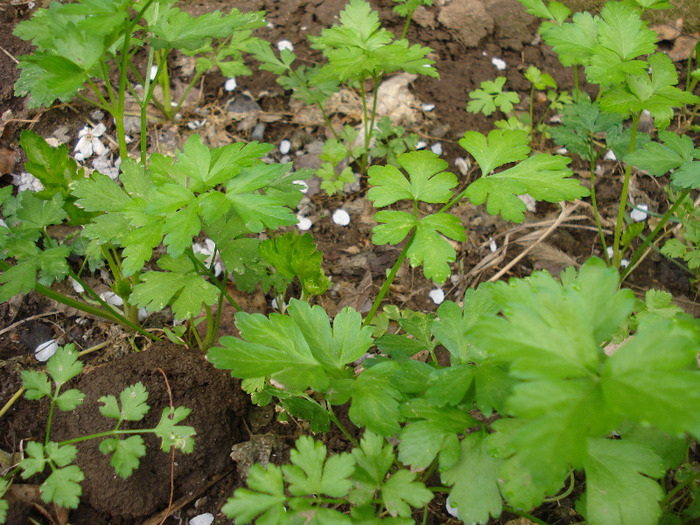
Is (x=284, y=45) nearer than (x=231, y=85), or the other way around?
(x=231, y=85)

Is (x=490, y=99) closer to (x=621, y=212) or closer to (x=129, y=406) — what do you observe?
(x=621, y=212)

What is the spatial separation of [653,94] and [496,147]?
0.69 meters

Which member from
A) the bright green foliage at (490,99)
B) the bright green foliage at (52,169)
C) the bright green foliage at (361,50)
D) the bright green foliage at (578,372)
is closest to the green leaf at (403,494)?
the bright green foliage at (578,372)

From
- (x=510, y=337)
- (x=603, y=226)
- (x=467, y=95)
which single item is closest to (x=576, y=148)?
(x=603, y=226)

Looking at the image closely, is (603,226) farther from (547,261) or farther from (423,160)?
(423,160)

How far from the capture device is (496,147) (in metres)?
1.54

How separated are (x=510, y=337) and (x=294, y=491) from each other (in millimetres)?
621

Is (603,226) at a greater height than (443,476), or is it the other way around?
(443,476)

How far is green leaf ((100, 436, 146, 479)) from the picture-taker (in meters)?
1.35

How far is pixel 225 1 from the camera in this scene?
282cm

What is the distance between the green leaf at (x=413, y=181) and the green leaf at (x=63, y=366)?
1.07 m

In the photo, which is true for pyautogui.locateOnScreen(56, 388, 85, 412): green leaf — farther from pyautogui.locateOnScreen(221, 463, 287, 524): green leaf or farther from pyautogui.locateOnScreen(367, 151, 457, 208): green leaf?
pyautogui.locateOnScreen(367, 151, 457, 208): green leaf

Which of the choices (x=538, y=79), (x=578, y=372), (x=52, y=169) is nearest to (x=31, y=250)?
(x=52, y=169)

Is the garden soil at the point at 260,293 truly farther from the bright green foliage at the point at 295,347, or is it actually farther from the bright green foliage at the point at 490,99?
the bright green foliage at the point at 295,347
